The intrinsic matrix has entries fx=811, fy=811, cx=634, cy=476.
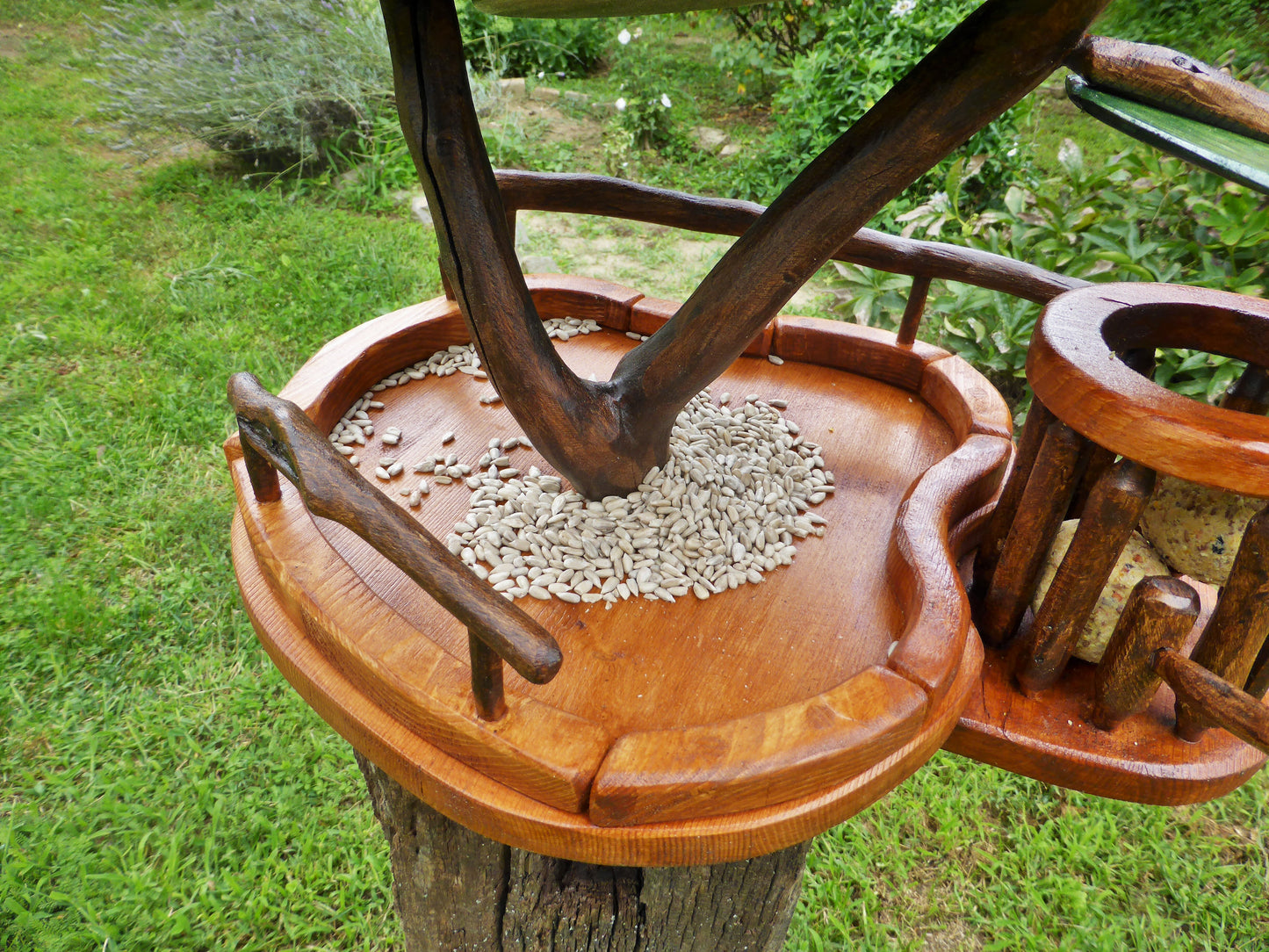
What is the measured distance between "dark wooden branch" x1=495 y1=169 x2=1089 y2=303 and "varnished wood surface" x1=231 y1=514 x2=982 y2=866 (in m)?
0.72

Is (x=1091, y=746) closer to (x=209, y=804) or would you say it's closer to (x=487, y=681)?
(x=487, y=681)

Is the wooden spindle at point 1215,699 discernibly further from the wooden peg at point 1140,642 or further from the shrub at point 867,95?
the shrub at point 867,95

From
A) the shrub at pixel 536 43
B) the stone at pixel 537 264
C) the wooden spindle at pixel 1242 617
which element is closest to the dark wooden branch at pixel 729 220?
the wooden spindle at pixel 1242 617

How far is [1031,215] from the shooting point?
3.33 meters

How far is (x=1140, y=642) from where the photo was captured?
985 millimetres

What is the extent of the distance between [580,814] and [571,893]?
486 millimetres

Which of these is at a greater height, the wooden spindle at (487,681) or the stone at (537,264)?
the wooden spindle at (487,681)

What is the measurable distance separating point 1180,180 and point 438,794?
334 cm

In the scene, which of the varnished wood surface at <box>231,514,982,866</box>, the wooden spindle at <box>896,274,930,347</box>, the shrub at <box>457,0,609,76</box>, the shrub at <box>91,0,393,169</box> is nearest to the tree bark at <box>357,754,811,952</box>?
the varnished wood surface at <box>231,514,982,866</box>

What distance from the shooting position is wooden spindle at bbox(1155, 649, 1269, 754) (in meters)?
0.89

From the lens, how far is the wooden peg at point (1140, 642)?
0.96m

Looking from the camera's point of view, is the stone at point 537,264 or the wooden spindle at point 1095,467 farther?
the stone at point 537,264

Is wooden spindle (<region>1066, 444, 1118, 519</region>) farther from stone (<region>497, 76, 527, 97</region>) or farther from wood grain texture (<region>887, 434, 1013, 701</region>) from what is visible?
stone (<region>497, 76, 527, 97</region>)

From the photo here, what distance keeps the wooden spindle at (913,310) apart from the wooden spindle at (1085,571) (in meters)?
0.71
